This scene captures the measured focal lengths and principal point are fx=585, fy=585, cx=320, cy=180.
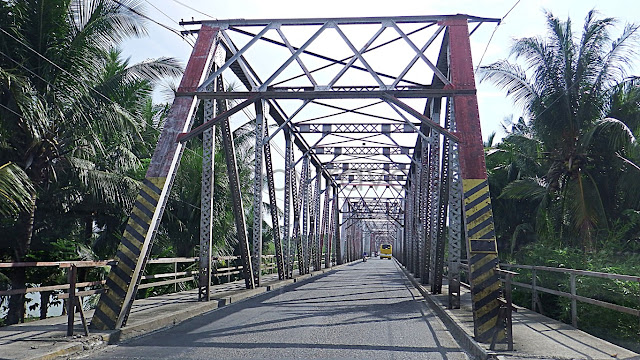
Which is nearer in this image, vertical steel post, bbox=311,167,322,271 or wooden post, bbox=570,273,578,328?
wooden post, bbox=570,273,578,328

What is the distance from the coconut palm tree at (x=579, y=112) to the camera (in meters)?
19.3

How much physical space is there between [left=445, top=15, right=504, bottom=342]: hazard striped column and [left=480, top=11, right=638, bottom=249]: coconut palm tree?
973cm

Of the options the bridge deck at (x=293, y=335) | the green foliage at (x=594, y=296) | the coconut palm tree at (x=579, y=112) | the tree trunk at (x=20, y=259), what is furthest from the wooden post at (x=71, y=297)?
the coconut palm tree at (x=579, y=112)

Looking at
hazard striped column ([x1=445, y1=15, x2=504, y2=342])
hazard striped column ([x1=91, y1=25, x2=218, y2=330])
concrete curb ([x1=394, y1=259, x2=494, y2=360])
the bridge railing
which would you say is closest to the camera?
concrete curb ([x1=394, y1=259, x2=494, y2=360])

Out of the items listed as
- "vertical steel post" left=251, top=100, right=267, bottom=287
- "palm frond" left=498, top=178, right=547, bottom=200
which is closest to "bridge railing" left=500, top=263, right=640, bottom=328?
"vertical steel post" left=251, top=100, right=267, bottom=287

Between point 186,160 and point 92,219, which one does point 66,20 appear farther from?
point 186,160

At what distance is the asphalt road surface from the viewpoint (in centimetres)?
752

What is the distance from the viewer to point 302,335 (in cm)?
916

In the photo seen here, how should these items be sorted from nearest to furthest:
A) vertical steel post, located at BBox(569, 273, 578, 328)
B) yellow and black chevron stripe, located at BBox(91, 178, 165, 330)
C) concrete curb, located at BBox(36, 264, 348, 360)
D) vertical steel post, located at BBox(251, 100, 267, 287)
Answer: concrete curb, located at BBox(36, 264, 348, 360) → yellow and black chevron stripe, located at BBox(91, 178, 165, 330) → vertical steel post, located at BBox(569, 273, 578, 328) → vertical steel post, located at BBox(251, 100, 267, 287)

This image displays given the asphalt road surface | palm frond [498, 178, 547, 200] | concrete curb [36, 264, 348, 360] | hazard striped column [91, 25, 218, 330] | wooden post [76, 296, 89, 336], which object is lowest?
the asphalt road surface

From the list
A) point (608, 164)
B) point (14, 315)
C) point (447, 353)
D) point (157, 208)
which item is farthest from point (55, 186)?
point (608, 164)

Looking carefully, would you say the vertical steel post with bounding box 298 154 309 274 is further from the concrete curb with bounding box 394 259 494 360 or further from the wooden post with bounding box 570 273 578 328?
the wooden post with bounding box 570 273 578 328

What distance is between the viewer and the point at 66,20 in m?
13.7

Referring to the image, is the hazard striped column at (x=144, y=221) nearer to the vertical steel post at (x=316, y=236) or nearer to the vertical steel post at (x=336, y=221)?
the vertical steel post at (x=316, y=236)
